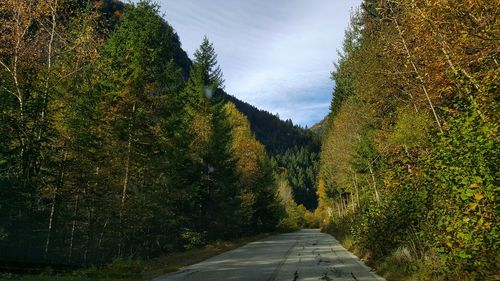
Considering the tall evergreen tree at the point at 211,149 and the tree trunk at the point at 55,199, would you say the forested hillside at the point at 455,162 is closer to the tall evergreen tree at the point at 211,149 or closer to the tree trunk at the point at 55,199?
the tree trunk at the point at 55,199

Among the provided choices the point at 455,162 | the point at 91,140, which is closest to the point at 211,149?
the point at 91,140

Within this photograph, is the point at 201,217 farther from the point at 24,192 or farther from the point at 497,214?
the point at 497,214

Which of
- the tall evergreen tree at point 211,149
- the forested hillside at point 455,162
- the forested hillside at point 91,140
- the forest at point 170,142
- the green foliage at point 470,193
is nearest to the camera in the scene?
the green foliage at point 470,193

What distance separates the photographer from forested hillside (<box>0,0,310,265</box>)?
50.9 feet

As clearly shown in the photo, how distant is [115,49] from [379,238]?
1836 centimetres

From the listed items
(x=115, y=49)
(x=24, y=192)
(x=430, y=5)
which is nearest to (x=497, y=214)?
(x=430, y=5)

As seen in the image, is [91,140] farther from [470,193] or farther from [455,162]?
[470,193]

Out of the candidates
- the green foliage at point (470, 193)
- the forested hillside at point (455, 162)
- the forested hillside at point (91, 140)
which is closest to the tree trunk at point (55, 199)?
the forested hillside at point (91, 140)

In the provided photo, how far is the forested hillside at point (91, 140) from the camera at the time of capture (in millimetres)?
15508

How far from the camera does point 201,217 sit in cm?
3122

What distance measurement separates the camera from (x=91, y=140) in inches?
717

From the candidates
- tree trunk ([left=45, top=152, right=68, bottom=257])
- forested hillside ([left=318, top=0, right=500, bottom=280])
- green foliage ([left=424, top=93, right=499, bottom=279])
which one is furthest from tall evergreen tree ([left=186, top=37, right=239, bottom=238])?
green foliage ([left=424, top=93, right=499, bottom=279])

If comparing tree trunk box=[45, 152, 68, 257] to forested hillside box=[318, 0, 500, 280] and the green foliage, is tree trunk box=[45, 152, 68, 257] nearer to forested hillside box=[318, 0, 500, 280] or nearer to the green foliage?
forested hillside box=[318, 0, 500, 280]

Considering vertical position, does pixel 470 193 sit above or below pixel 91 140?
below
